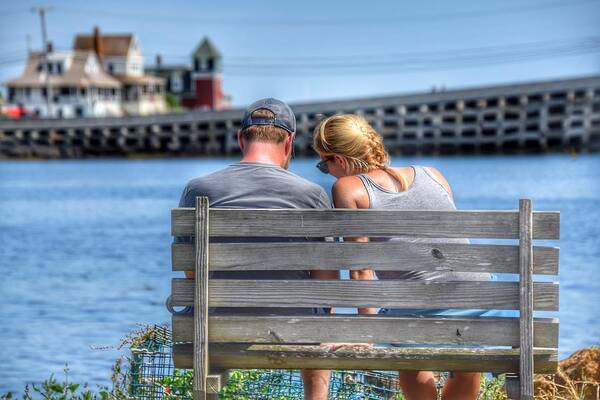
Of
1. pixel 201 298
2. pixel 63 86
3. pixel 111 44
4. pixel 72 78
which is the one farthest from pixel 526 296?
pixel 111 44

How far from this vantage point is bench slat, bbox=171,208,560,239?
4.69 metres

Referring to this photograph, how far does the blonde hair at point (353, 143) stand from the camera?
5.04m

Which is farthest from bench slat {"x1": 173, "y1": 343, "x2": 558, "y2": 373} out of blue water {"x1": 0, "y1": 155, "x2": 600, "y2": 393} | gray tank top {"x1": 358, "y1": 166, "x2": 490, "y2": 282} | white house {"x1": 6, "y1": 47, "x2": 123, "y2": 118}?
white house {"x1": 6, "y1": 47, "x2": 123, "y2": 118}

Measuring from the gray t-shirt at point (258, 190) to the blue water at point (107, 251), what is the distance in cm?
720

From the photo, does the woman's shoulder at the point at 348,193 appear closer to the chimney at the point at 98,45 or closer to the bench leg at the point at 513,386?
the bench leg at the point at 513,386

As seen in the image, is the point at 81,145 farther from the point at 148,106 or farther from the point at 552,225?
the point at 552,225

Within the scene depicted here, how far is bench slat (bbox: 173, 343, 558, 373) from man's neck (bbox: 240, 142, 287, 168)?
2.64 ft

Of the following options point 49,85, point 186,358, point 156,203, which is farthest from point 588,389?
point 49,85

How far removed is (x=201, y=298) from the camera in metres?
4.85

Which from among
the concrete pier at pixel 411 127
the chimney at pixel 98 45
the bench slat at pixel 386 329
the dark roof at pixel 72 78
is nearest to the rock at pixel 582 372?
the bench slat at pixel 386 329

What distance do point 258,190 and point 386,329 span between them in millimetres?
811

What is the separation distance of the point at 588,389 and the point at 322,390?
322cm

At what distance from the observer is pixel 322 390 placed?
17.1 ft

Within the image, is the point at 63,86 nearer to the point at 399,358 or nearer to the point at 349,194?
the point at 349,194
